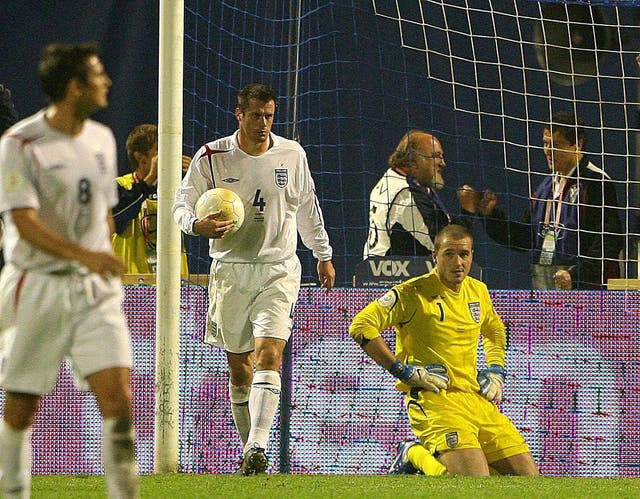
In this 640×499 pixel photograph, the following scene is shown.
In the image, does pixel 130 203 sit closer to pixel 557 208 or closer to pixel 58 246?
pixel 557 208

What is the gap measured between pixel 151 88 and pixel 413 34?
2181mm

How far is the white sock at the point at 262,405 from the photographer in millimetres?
6863

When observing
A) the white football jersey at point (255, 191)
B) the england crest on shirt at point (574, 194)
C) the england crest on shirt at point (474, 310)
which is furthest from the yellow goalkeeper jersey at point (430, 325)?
the england crest on shirt at point (574, 194)

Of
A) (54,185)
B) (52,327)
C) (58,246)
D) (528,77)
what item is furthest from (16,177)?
(528,77)

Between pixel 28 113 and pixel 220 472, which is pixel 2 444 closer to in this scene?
pixel 220 472

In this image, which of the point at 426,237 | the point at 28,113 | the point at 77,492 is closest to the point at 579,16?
the point at 426,237

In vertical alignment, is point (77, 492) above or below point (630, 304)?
below

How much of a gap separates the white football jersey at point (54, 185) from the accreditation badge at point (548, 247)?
14.4 feet

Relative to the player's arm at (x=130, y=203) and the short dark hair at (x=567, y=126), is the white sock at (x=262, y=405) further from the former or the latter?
the short dark hair at (x=567, y=126)

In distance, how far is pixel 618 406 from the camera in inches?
311

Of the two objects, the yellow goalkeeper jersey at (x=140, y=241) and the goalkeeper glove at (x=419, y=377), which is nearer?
the goalkeeper glove at (x=419, y=377)

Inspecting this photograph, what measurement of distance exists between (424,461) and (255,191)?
1.86 metres

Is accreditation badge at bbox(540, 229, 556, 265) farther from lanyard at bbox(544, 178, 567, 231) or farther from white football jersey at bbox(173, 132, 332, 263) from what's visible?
white football jersey at bbox(173, 132, 332, 263)

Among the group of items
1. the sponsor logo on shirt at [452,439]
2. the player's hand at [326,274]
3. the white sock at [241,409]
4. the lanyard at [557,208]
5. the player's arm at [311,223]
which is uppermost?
the lanyard at [557,208]
